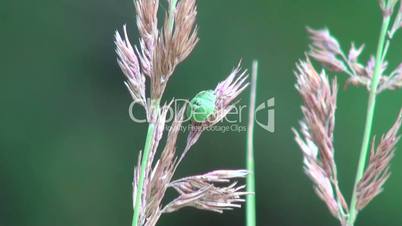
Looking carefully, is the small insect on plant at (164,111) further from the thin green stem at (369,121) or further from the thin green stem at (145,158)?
the thin green stem at (369,121)

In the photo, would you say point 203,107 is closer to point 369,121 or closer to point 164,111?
point 164,111

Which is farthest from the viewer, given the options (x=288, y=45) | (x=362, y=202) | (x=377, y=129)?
(x=288, y=45)

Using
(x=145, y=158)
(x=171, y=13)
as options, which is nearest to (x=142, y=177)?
(x=145, y=158)

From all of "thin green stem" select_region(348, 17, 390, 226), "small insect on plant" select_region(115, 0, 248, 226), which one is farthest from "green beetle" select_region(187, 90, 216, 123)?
"thin green stem" select_region(348, 17, 390, 226)

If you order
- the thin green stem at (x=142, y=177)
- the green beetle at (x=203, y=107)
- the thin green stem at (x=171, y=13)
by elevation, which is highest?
the thin green stem at (x=171, y=13)

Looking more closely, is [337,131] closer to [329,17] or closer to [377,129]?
[377,129]

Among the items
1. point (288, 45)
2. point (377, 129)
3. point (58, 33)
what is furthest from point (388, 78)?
point (58, 33)

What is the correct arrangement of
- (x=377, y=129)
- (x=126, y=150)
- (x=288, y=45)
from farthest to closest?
(x=126, y=150) → (x=288, y=45) → (x=377, y=129)

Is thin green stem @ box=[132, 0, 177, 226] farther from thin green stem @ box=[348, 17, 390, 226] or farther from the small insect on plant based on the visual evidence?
thin green stem @ box=[348, 17, 390, 226]

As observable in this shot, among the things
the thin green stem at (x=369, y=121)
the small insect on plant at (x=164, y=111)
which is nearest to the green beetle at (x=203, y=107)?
the small insect on plant at (x=164, y=111)

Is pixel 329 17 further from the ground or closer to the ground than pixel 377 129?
further from the ground
